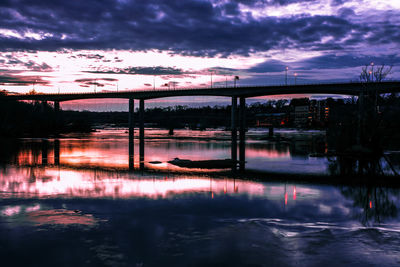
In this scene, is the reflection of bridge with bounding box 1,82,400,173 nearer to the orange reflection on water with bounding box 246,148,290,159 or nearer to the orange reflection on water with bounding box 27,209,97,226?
the orange reflection on water with bounding box 246,148,290,159

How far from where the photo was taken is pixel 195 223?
14.9 m

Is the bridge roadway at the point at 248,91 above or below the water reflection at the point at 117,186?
above

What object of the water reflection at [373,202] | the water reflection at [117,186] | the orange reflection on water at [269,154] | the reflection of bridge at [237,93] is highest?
the reflection of bridge at [237,93]

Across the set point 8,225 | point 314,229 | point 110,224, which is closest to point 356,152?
point 314,229

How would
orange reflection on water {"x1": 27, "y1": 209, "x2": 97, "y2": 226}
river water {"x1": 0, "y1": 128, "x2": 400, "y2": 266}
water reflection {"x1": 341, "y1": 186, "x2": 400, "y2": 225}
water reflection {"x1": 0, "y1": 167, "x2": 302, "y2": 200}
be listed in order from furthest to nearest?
water reflection {"x1": 0, "y1": 167, "x2": 302, "y2": 200}, water reflection {"x1": 341, "y1": 186, "x2": 400, "y2": 225}, orange reflection on water {"x1": 27, "y1": 209, "x2": 97, "y2": 226}, river water {"x1": 0, "y1": 128, "x2": 400, "y2": 266}

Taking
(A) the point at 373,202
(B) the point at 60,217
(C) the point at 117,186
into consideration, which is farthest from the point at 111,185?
(A) the point at 373,202

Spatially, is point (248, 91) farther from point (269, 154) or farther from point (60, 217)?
point (60, 217)

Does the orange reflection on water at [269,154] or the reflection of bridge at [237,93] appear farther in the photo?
the reflection of bridge at [237,93]

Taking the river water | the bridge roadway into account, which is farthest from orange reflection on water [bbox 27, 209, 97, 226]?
the bridge roadway

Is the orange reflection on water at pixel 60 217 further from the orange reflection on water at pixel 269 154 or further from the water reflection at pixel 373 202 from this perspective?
the orange reflection on water at pixel 269 154

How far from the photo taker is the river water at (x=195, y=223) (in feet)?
36.9

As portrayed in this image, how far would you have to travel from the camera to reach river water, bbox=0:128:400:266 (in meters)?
11.2

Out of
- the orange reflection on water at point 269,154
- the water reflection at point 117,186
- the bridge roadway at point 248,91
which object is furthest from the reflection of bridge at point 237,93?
the water reflection at point 117,186

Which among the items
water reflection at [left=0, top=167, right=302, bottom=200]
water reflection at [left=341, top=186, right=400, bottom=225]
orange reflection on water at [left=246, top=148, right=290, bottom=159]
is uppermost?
water reflection at [left=0, top=167, right=302, bottom=200]
